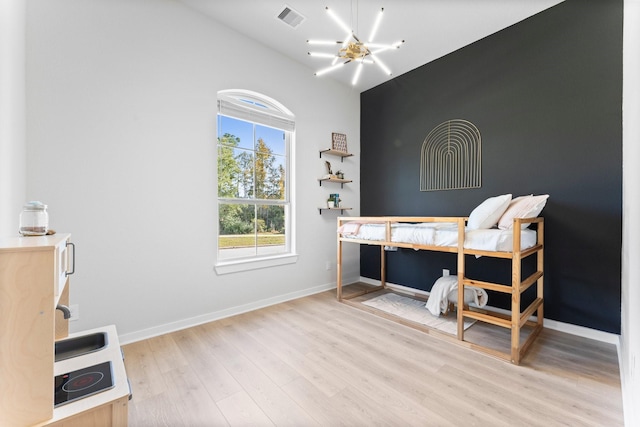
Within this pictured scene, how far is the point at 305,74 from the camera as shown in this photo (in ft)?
11.3

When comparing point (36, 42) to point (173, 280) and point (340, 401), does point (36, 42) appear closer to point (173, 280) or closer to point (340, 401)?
point (173, 280)

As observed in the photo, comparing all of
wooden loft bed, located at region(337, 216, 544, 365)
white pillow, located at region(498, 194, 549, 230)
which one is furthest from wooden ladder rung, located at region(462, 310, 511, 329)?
white pillow, located at region(498, 194, 549, 230)

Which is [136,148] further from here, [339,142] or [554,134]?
[554,134]

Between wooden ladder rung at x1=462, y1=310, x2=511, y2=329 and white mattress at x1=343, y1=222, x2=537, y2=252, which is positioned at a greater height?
white mattress at x1=343, y1=222, x2=537, y2=252

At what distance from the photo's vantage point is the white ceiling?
242 centimetres

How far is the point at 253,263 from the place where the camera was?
294 centimetres

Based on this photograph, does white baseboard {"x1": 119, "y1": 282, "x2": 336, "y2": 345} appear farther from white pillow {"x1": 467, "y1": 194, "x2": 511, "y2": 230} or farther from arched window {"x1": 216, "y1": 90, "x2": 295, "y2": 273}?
white pillow {"x1": 467, "y1": 194, "x2": 511, "y2": 230}

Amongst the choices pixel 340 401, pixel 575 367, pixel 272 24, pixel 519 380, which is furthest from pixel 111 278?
pixel 575 367

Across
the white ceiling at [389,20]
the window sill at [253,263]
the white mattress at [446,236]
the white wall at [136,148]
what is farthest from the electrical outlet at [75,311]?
the white ceiling at [389,20]

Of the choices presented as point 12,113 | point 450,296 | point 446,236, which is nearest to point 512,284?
point 446,236

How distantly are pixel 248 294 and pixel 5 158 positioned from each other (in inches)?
81.7

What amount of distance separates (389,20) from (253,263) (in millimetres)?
2783

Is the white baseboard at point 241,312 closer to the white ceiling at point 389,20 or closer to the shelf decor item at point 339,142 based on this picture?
the shelf decor item at point 339,142

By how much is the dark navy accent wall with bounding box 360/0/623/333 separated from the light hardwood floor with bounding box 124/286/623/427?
55 centimetres
